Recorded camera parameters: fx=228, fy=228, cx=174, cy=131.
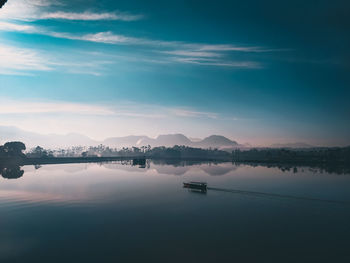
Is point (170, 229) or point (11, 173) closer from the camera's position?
point (170, 229)

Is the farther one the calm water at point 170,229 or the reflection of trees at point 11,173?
the reflection of trees at point 11,173

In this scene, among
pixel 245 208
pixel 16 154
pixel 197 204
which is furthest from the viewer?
pixel 16 154

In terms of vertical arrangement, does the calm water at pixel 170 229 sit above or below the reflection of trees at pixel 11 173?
below

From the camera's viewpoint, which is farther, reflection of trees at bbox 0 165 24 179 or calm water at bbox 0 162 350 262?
reflection of trees at bbox 0 165 24 179

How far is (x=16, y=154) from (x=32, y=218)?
18901 centimetres

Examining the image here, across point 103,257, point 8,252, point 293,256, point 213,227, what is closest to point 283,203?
point 213,227

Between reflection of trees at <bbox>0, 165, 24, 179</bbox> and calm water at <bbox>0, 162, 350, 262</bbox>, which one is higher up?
reflection of trees at <bbox>0, 165, 24, 179</bbox>

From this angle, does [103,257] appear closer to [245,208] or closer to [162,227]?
[162,227]

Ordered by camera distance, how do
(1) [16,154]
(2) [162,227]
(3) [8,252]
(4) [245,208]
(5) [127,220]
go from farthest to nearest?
(1) [16,154] → (4) [245,208] → (5) [127,220] → (2) [162,227] → (3) [8,252]

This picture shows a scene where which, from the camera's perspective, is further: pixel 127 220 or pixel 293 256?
pixel 127 220

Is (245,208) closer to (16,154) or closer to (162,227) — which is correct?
(162,227)

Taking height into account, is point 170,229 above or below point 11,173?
below

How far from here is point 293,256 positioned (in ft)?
102

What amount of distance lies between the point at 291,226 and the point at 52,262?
4055 cm
